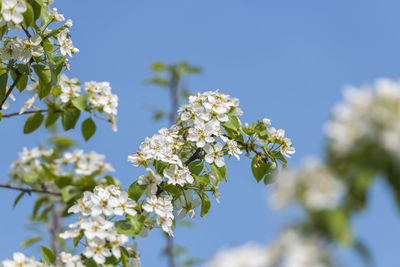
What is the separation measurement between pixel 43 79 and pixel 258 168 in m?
1.47

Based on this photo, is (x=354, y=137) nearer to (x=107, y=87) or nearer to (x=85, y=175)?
(x=85, y=175)

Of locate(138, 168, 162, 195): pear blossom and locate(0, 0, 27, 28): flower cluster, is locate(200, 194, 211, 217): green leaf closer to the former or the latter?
locate(138, 168, 162, 195): pear blossom

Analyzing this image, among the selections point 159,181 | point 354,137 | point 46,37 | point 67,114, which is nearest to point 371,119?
point 354,137

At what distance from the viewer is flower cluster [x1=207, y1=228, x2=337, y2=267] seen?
112cm

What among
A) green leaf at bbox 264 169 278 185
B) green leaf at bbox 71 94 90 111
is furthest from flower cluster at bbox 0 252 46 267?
green leaf at bbox 264 169 278 185

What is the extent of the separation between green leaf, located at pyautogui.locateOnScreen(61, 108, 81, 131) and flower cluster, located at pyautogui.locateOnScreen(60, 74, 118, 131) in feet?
0.23

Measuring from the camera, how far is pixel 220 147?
314 centimetres

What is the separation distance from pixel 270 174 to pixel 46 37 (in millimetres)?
1696

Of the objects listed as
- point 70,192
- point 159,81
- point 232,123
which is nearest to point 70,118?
point 70,192

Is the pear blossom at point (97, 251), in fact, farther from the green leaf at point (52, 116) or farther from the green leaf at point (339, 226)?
the green leaf at point (339, 226)

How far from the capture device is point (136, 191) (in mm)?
2924

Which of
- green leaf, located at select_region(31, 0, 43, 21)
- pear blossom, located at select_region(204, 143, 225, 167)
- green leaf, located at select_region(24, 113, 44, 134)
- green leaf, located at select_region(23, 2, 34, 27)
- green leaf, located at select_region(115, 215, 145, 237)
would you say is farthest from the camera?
green leaf, located at select_region(24, 113, 44, 134)

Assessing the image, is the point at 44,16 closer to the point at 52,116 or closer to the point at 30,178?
the point at 52,116

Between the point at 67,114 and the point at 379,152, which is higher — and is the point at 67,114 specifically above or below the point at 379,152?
above
